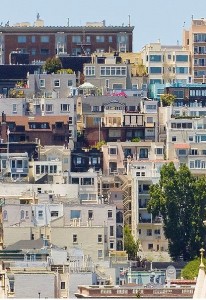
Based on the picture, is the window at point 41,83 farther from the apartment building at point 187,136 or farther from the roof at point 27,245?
the roof at point 27,245

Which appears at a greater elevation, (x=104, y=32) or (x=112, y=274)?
(x=104, y=32)

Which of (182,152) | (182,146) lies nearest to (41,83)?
(182,146)

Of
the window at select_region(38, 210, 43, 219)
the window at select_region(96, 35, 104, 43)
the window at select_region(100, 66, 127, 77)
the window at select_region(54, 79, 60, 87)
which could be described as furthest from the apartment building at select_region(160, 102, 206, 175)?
the window at select_region(96, 35, 104, 43)

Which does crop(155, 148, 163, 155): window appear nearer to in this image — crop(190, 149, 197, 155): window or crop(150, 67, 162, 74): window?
crop(190, 149, 197, 155): window

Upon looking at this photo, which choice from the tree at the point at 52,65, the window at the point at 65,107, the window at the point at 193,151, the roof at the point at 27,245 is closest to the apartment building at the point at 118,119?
the window at the point at 65,107

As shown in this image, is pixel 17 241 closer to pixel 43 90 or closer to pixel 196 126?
pixel 196 126

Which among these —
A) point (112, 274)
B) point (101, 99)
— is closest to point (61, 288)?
point (112, 274)
